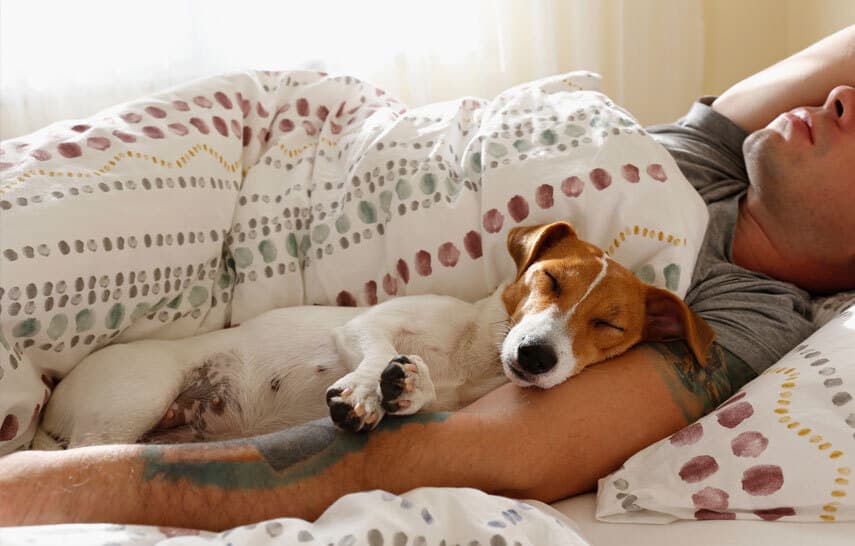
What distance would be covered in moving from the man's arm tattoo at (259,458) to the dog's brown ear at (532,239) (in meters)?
0.42

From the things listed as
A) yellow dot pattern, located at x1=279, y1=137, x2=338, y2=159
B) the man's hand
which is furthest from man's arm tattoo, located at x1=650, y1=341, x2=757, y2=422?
yellow dot pattern, located at x1=279, y1=137, x2=338, y2=159

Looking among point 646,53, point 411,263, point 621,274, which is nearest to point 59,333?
point 411,263

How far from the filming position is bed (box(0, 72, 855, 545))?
114cm

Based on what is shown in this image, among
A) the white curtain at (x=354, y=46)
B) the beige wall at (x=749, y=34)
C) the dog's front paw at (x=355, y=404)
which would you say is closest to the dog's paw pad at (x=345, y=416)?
the dog's front paw at (x=355, y=404)

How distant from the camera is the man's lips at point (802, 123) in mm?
1632

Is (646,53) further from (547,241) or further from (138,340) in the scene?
(138,340)

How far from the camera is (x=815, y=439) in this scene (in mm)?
1172

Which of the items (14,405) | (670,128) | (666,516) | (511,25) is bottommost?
(666,516)

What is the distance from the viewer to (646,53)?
2.71m

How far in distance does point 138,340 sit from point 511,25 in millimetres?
1656

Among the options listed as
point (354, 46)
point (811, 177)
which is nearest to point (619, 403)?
point (811, 177)

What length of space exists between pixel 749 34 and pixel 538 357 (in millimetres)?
2080

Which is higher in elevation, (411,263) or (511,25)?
(511,25)

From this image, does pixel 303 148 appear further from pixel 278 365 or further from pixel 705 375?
pixel 705 375
